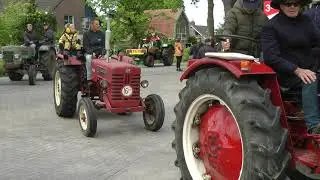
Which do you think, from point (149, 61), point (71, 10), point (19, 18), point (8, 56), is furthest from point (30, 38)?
point (71, 10)

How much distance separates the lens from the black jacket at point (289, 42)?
164 inches

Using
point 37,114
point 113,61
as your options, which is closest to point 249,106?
point 113,61

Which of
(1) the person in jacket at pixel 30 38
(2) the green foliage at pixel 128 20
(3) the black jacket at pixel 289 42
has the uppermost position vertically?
(2) the green foliage at pixel 128 20

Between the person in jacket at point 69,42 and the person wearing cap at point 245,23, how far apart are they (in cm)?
434

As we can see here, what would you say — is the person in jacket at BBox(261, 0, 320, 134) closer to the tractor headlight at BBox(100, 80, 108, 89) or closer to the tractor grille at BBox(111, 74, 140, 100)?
the tractor grille at BBox(111, 74, 140, 100)

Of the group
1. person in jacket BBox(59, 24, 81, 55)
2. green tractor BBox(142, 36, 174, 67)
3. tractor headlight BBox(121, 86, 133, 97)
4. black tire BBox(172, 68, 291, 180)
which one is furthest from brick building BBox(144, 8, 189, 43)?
black tire BBox(172, 68, 291, 180)

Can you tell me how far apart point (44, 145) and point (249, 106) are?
4.31 m

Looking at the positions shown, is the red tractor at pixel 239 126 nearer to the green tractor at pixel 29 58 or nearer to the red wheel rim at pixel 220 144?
the red wheel rim at pixel 220 144

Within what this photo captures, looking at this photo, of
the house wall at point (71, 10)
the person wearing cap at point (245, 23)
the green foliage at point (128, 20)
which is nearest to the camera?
the person wearing cap at point (245, 23)

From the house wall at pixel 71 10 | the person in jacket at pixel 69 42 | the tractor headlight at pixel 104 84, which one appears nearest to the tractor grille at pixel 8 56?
the person in jacket at pixel 69 42

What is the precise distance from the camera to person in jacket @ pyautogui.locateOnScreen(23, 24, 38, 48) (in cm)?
1689

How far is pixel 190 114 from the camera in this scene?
449 cm

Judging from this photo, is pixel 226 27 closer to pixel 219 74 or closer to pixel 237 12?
pixel 237 12

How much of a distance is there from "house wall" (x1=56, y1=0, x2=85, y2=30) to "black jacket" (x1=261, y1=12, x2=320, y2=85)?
55.3m
